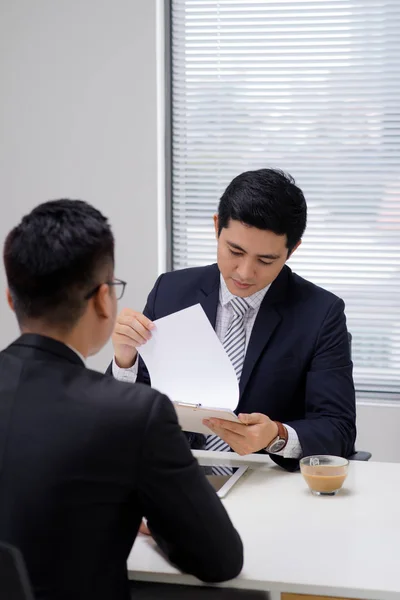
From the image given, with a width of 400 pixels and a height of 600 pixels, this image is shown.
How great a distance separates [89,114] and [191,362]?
198cm

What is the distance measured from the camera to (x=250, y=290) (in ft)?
7.04

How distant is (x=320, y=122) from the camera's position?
351 cm

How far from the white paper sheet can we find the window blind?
180cm

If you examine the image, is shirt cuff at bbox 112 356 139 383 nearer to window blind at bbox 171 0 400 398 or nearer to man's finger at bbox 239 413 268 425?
man's finger at bbox 239 413 268 425

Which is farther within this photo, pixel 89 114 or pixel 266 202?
pixel 89 114

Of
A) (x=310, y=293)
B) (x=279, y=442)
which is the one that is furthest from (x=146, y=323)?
(x=310, y=293)

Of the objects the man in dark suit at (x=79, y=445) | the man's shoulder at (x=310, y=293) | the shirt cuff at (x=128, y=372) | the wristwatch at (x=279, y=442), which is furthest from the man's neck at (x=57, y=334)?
the man's shoulder at (x=310, y=293)

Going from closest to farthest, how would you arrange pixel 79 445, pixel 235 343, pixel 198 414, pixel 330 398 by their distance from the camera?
1. pixel 79 445
2. pixel 198 414
3. pixel 330 398
4. pixel 235 343

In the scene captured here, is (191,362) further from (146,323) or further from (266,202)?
(266,202)

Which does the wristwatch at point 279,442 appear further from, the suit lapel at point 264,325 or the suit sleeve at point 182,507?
the suit sleeve at point 182,507

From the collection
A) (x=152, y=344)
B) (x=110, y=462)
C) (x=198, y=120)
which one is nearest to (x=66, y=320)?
(x=110, y=462)

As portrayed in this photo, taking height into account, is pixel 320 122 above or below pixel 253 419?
above

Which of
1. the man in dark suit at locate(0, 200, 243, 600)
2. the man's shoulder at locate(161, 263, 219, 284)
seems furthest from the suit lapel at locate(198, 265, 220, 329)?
the man in dark suit at locate(0, 200, 243, 600)

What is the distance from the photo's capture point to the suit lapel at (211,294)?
2246 mm
